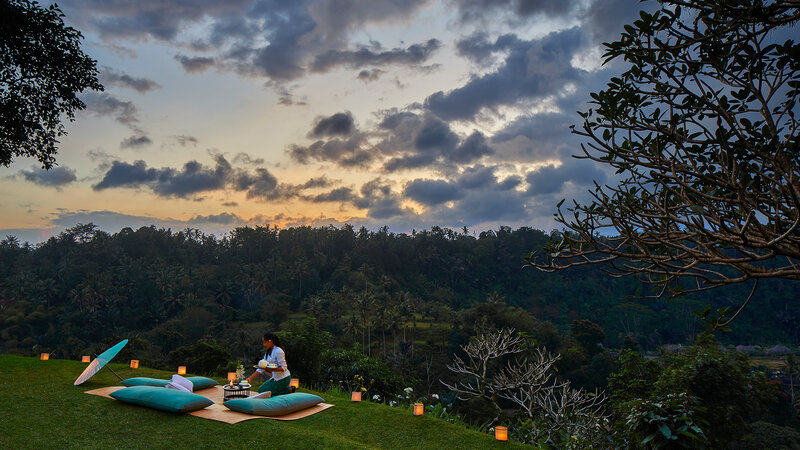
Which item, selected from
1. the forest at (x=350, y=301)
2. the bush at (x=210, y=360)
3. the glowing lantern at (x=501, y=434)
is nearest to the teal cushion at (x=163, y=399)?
the glowing lantern at (x=501, y=434)

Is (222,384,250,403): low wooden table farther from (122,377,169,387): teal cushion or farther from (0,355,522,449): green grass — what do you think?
(122,377,169,387): teal cushion

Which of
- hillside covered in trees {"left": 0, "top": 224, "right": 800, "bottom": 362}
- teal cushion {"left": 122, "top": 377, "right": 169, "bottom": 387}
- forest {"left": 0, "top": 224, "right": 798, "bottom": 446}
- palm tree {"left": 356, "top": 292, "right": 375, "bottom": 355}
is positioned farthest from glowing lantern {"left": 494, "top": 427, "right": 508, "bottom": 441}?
palm tree {"left": 356, "top": 292, "right": 375, "bottom": 355}

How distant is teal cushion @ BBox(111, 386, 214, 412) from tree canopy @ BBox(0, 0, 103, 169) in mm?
7039

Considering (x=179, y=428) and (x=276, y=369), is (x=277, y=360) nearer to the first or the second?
(x=276, y=369)

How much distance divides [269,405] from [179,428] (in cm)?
128

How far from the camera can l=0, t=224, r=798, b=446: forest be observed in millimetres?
42369

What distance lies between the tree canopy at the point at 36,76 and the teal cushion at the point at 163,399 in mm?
7039

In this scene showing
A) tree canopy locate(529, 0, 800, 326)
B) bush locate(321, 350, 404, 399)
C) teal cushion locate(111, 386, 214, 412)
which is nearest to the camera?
tree canopy locate(529, 0, 800, 326)

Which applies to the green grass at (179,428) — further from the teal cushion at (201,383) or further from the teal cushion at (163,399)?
the teal cushion at (201,383)

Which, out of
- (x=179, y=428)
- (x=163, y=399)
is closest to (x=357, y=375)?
(x=163, y=399)

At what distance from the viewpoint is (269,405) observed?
693 centimetres

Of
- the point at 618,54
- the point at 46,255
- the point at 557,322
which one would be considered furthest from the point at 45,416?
the point at 46,255

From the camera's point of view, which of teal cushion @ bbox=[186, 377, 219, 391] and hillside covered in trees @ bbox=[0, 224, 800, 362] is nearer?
teal cushion @ bbox=[186, 377, 219, 391]

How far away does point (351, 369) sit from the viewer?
13258 millimetres
